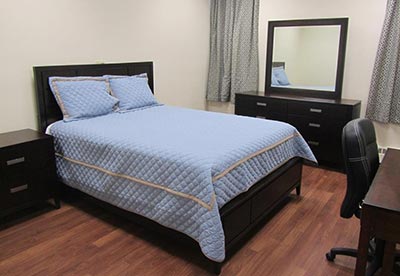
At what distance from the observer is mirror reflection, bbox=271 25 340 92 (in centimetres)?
416

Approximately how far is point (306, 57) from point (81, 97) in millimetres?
2780

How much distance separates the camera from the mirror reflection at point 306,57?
13.6ft

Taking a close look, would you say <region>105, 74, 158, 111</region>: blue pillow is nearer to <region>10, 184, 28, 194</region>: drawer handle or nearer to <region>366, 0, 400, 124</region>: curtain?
<region>10, 184, 28, 194</region>: drawer handle

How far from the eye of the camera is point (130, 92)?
3627mm

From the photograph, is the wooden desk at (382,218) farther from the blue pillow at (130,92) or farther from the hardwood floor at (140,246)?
the blue pillow at (130,92)

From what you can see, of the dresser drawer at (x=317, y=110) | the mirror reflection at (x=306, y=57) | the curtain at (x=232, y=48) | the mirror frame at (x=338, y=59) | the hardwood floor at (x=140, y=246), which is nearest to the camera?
the hardwood floor at (x=140, y=246)

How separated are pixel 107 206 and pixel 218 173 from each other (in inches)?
45.6

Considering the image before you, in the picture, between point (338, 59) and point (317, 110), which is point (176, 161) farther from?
point (338, 59)

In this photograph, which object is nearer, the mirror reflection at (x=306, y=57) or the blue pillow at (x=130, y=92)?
the blue pillow at (x=130, y=92)

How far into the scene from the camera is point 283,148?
9.41 feet

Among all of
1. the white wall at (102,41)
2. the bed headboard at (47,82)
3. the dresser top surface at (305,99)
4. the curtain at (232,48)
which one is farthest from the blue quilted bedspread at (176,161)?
the curtain at (232,48)

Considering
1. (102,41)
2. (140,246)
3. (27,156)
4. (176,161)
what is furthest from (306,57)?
(27,156)

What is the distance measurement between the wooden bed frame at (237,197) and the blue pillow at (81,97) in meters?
0.13

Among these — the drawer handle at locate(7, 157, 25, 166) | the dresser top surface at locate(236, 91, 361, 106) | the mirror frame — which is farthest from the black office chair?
the drawer handle at locate(7, 157, 25, 166)
